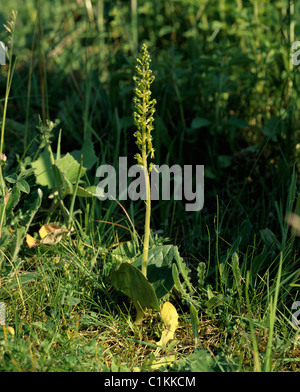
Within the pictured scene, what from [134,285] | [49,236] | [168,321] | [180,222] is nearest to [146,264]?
[134,285]

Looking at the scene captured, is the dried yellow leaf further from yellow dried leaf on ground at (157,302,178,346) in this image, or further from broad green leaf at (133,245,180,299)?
yellow dried leaf on ground at (157,302,178,346)

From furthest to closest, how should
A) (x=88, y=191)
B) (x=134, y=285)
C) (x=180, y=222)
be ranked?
(x=180, y=222)
(x=88, y=191)
(x=134, y=285)

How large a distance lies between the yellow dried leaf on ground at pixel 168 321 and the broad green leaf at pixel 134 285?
4 cm

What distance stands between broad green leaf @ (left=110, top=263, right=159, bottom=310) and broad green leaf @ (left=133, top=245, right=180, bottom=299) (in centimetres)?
6

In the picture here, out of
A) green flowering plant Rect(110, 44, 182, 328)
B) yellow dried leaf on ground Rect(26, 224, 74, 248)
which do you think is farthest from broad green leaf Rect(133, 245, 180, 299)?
yellow dried leaf on ground Rect(26, 224, 74, 248)

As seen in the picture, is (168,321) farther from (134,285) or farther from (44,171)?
(44,171)

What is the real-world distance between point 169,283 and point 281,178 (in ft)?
2.51

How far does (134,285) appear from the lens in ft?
4.65

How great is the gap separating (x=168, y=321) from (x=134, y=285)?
16cm

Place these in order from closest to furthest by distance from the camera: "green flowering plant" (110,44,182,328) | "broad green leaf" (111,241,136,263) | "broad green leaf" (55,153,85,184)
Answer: "green flowering plant" (110,44,182,328) < "broad green leaf" (111,241,136,263) < "broad green leaf" (55,153,85,184)

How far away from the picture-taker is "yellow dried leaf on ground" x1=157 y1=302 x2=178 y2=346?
1416 mm

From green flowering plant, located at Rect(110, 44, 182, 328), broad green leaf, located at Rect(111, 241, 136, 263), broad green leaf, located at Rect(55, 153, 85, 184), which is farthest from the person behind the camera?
broad green leaf, located at Rect(55, 153, 85, 184)

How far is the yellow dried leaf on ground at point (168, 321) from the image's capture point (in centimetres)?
142
